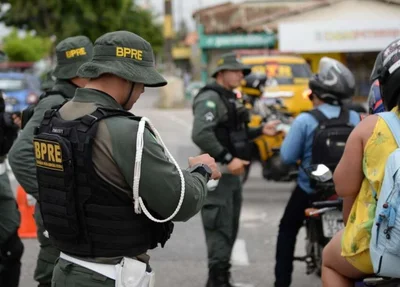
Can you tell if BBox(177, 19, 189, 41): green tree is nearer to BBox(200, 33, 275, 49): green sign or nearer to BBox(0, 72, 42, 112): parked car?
BBox(200, 33, 275, 49): green sign

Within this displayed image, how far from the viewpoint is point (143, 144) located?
3.15 meters

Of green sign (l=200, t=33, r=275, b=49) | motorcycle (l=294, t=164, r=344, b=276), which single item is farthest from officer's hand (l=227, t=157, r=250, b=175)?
green sign (l=200, t=33, r=275, b=49)

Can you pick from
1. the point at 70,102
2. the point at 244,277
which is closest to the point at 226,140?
the point at 244,277

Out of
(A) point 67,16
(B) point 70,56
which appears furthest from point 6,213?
(A) point 67,16

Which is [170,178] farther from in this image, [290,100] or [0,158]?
[290,100]

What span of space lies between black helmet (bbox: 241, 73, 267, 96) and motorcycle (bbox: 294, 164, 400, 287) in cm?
514

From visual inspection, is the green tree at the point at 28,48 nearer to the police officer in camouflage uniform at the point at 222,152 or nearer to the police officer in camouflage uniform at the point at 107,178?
the police officer in camouflage uniform at the point at 222,152

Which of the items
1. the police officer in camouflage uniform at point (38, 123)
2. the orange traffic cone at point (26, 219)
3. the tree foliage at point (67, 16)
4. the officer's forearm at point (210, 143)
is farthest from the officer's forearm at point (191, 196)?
the tree foliage at point (67, 16)

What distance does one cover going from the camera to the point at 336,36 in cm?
2861

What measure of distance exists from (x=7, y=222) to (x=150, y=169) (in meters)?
2.36

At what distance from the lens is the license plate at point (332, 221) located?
5.59m

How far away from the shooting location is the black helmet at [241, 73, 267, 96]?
11.5 metres

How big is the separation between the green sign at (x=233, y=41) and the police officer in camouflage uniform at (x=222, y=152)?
102ft

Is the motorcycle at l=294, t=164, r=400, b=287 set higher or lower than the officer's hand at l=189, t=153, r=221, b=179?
lower
